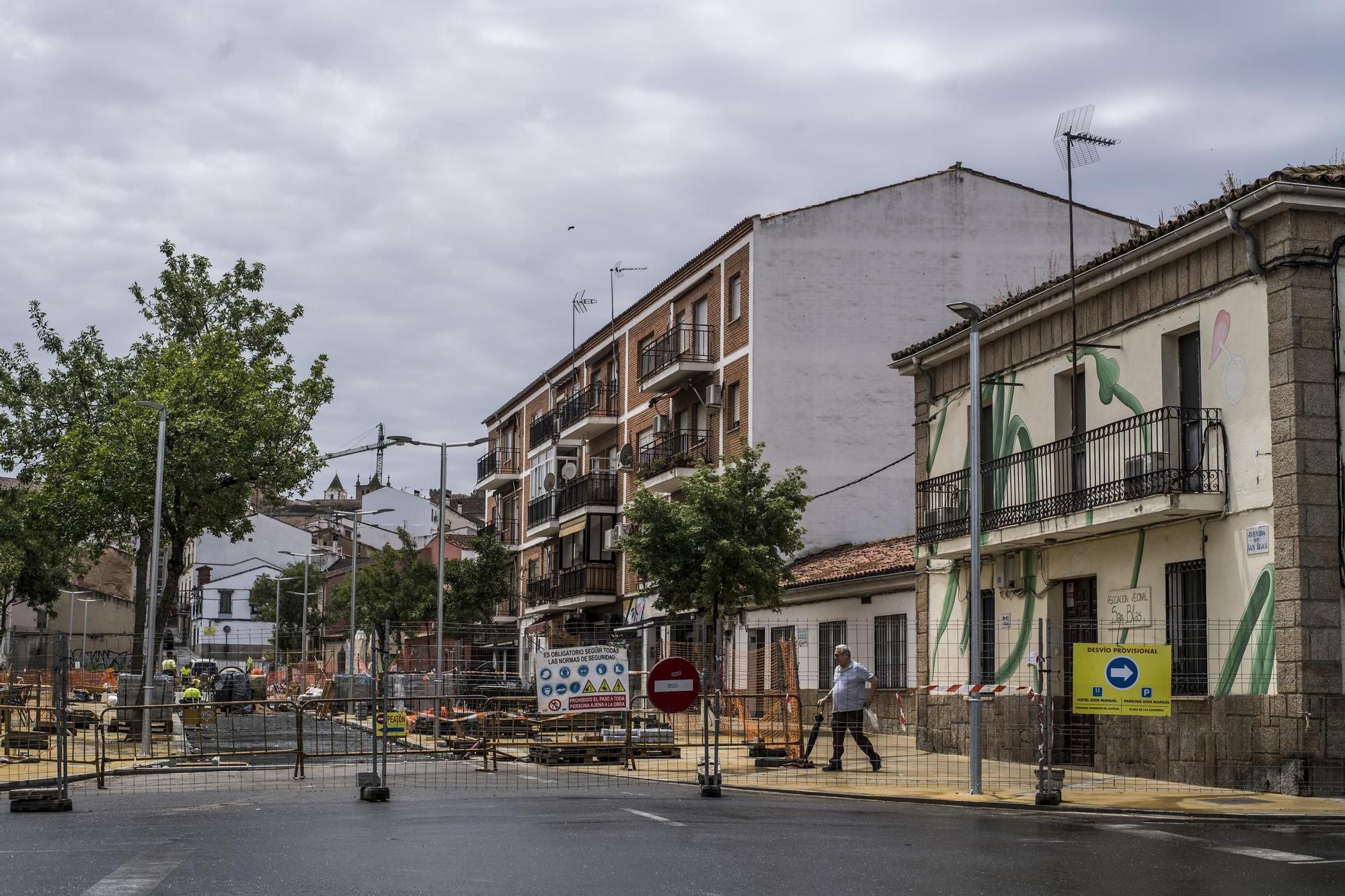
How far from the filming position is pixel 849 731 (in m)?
19.9

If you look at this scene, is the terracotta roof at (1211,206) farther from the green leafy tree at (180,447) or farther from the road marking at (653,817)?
the green leafy tree at (180,447)

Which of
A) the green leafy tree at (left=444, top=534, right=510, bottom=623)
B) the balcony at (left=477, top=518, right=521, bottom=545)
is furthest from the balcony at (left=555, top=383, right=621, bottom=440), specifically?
the balcony at (left=477, top=518, right=521, bottom=545)

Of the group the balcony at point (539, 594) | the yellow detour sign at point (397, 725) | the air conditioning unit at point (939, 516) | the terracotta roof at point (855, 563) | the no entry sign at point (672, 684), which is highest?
the air conditioning unit at point (939, 516)

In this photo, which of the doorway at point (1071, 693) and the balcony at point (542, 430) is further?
the balcony at point (542, 430)

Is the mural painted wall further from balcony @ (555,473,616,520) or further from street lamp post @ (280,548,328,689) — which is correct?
street lamp post @ (280,548,328,689)

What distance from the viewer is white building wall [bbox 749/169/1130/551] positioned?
3797cm

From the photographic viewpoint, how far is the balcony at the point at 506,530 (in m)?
62.4

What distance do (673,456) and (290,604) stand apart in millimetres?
65265

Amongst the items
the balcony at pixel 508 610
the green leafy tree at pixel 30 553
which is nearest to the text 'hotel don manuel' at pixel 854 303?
the green leafy tree at pixel 30 553

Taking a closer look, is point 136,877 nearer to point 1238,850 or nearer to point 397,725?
point 1238,850

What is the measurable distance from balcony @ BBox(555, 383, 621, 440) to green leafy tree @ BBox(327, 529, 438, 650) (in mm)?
11840

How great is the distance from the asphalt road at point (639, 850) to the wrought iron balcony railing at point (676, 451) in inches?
1031

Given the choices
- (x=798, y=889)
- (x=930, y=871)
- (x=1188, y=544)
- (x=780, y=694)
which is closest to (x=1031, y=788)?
(x=1188, y=544)

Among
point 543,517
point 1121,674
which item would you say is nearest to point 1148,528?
point 1121,674
